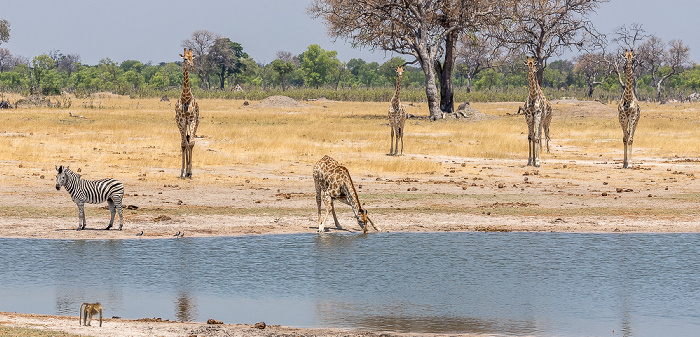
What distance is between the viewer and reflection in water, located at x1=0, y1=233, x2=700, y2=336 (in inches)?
465

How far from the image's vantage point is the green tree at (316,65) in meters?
139

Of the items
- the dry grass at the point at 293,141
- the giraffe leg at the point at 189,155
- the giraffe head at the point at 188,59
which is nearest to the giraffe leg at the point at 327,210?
the giraffe leg at the point at 189,155

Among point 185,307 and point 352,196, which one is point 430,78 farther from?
point 185,307

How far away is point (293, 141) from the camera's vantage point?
123 ft

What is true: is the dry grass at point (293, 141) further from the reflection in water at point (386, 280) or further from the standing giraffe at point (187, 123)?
the reflection in water at point (386, 280)

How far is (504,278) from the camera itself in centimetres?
1431

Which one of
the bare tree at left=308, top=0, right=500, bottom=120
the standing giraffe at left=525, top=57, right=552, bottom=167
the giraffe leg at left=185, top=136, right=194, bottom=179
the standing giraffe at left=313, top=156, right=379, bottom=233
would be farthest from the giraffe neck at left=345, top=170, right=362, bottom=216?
the bare tree at left=308, top=0, right=500, bottom=120

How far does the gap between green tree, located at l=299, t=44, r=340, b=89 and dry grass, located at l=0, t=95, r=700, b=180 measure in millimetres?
86339

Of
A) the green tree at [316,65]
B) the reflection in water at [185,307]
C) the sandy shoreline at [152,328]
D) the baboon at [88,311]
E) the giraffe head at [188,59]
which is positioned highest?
the green tree at [316,65]

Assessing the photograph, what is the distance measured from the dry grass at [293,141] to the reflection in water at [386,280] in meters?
11.8

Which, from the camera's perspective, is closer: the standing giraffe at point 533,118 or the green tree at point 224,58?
the standing giraffe at point 533,118

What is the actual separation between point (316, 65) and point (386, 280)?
128m

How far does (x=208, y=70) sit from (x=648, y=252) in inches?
4992

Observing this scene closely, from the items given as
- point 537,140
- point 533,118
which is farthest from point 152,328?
point 537,140
